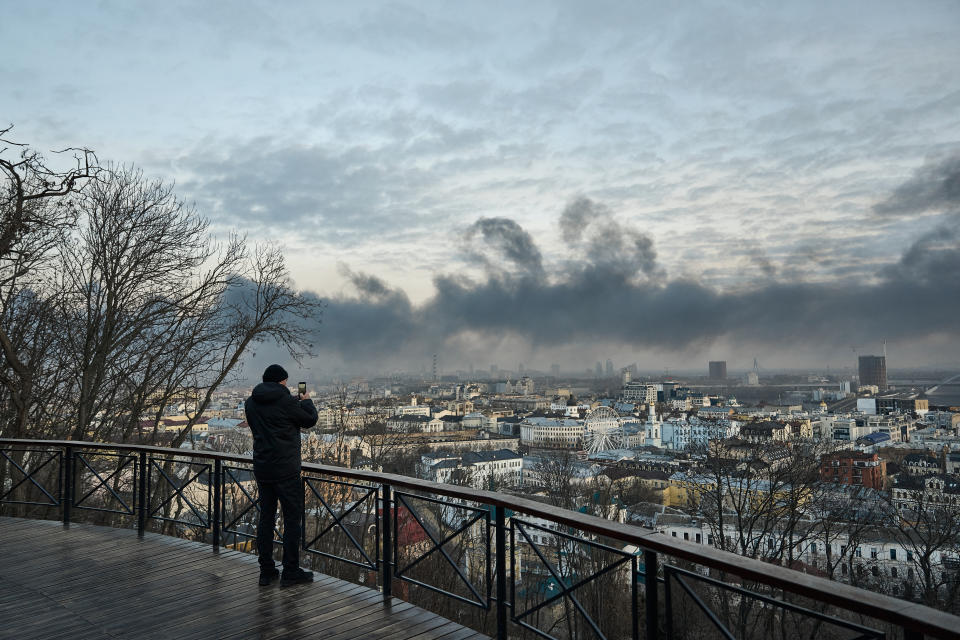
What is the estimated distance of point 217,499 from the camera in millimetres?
5617

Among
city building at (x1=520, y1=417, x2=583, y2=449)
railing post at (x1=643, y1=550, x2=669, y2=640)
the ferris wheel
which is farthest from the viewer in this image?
city building at (x1=520, y1=417, x2=583, y2=449)

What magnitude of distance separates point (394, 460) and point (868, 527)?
14.7 meters

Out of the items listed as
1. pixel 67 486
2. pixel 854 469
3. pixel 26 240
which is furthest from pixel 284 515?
pixel 854 469

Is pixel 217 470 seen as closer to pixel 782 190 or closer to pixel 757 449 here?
pixel 757 449

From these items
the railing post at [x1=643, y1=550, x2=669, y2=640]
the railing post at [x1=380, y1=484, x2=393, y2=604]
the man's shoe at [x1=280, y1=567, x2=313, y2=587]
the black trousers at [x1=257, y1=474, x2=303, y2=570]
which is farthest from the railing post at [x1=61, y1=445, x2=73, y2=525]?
the railing post at [x1=643, y1=550, x2=669, y2=640]

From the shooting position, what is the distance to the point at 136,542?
5.89m

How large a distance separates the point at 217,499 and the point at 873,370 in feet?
307

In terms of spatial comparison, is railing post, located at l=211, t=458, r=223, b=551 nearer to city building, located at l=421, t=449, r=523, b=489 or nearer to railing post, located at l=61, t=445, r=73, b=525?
railing post, located at l=61, t=445, r=73, b=525

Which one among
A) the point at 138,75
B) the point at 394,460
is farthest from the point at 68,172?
the point at 394,460

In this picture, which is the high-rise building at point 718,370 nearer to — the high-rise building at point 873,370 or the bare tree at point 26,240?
the high-rise building at point 873,370

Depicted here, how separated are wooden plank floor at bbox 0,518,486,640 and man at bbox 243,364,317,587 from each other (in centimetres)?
49

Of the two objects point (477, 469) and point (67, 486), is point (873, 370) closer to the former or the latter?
point (477, 469)

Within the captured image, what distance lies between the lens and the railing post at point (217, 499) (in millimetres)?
5469

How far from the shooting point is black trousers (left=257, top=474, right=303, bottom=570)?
171 inches
